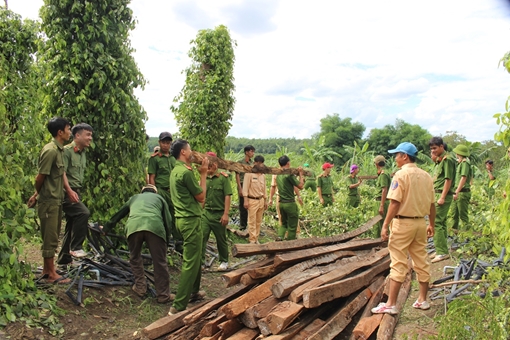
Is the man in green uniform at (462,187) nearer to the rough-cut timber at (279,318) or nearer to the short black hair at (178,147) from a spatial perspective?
the rough-cut timber at (279,318)

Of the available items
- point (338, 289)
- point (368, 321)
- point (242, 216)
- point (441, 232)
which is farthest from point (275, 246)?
point (242, 216)

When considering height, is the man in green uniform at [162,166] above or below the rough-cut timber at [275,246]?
above

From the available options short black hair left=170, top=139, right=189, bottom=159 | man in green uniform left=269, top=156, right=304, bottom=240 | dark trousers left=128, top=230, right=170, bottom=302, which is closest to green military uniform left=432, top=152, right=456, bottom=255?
man in green uniform left=269, top=156, right=304, bottom=240

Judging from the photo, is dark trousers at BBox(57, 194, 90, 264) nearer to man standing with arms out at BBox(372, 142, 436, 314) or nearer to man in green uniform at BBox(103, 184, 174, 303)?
man in green uniform at BBox(103, 184, 174, 303)

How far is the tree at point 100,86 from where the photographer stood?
6223mm

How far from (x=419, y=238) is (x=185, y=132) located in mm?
8405

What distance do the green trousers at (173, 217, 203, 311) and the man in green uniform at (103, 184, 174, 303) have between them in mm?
366

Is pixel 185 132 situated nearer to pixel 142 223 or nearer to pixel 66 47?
pixel 66 47

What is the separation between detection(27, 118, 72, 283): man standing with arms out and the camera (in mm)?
5145

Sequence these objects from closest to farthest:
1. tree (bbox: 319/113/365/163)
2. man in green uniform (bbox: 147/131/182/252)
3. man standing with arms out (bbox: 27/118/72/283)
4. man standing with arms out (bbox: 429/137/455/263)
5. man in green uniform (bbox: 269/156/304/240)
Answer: man standing with arms out (bbox: 27/118/72/283) → man standing with arms out (bbox: 429/137/455/263) → man in green uniform (bbox: 147/131/182/252) → man in green uniform (bbox: 269/156/304/240) → tree (bbox: 319/113/365/163)

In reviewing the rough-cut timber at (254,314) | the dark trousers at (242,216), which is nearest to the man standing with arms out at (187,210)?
the rough-cut timber at (254,314)

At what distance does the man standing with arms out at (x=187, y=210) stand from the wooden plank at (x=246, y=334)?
1.30 metres

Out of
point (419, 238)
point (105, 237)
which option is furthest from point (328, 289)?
point (105, 237)

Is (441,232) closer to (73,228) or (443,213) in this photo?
(443,213)
